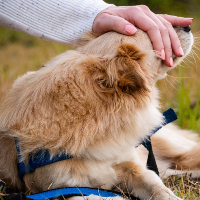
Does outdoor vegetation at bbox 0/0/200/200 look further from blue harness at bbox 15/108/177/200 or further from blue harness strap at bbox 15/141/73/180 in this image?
blue harness strap at bbox 15/141/73/180

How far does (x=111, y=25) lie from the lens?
5.94ft

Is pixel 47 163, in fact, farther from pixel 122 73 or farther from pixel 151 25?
pixel 151 25

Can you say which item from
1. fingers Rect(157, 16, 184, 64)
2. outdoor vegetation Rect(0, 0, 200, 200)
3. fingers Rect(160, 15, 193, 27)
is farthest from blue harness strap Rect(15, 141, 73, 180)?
fingers Rect(160, 15, 193, 27)

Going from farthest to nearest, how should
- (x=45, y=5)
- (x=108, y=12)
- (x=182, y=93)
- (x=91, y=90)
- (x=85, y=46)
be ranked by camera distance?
1. (x=182, y=93)
2. (x=45, y=5)
3. (x=108, y=12)
4. (x=85, y=46)
5. (x=91, y=90)

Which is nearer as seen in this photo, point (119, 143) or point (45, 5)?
point (119, 143)

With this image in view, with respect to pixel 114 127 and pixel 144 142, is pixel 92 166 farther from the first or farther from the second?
pixel 144 142

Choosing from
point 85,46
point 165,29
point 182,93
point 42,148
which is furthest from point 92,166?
point 182,93

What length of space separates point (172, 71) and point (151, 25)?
3.15 m

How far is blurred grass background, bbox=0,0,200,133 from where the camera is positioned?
317cm

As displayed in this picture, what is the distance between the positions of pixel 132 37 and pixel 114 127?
55cm

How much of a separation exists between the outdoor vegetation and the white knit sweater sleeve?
2.47ft

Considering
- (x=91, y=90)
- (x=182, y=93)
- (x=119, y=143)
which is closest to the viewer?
(x=91, y=90)

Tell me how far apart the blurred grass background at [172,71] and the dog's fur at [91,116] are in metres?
0.54

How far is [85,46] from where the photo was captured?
1896 mm
